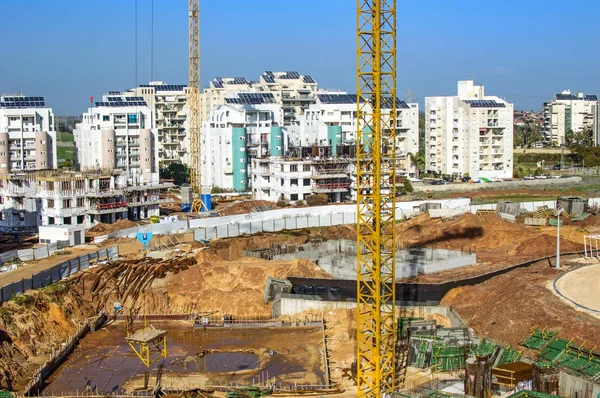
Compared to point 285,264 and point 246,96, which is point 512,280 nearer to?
point 285,264

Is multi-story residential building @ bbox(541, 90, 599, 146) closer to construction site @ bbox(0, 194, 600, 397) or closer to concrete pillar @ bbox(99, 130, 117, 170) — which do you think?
concrete pillar @ bbox(99, 130, 117, 170)

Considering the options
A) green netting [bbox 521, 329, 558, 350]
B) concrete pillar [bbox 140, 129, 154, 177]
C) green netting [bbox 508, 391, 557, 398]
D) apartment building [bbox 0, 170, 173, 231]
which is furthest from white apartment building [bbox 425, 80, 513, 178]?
green netting [bbox 508, 391, 557, 398]

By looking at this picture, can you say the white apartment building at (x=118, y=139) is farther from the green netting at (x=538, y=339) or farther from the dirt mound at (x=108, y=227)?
the green netting at (x=538, y=339)

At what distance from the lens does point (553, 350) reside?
2502 cm

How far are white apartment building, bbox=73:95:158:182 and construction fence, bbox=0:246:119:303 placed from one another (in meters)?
23.3

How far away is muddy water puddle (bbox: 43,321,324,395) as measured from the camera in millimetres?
25984

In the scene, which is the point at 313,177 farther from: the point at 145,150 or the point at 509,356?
the point at 509,356

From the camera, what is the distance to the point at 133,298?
34656mm

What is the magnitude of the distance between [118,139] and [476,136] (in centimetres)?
3172

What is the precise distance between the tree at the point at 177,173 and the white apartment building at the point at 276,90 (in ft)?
47.6

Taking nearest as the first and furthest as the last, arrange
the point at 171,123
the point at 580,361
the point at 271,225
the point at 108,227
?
the point at 580,361, the point at 108,227, the point at 271,225, the point at 171,123

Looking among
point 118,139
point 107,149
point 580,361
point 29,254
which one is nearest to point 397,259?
point 580,361

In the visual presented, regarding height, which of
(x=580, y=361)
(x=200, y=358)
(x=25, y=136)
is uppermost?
(x=25, y=136)

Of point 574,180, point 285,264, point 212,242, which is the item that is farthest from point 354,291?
point 574,180
